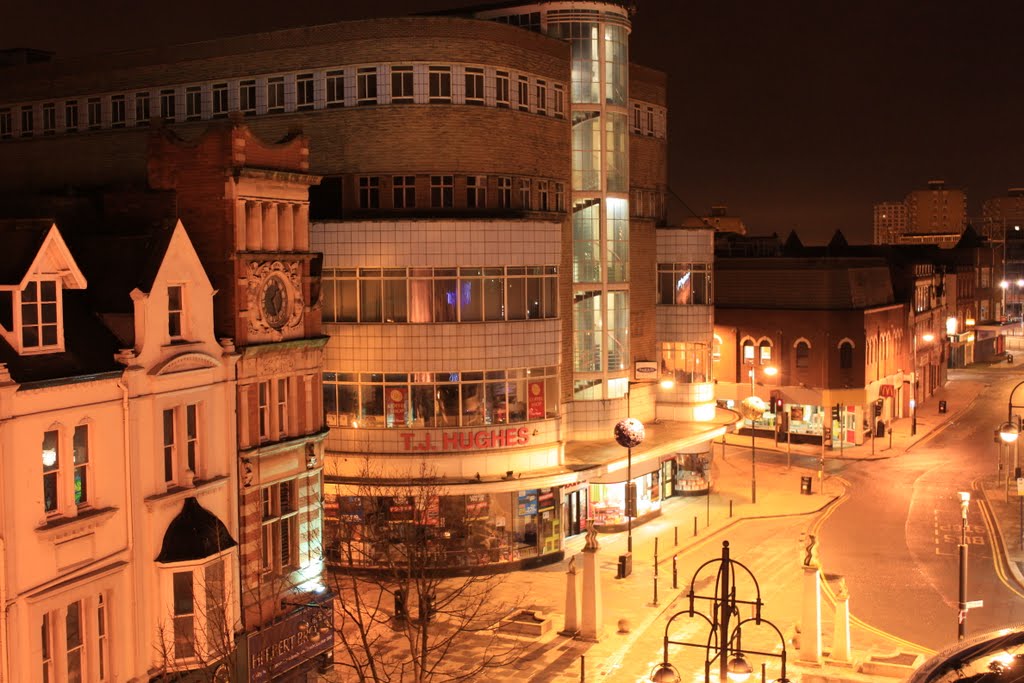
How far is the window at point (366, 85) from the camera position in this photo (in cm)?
4888

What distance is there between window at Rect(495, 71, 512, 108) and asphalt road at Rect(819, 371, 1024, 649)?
22.8 metres

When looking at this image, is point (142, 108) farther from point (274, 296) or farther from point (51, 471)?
point (51, 471)

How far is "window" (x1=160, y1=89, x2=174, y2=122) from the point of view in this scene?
176ft

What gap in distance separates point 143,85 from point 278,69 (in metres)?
8.18

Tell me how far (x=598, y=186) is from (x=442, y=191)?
29.1ft

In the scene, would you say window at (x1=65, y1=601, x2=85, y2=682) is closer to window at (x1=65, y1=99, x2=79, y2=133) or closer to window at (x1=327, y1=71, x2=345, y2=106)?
window at (x1=327, y1=71, x2=345, y2=106)

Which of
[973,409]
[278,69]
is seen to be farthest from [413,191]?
[973,409]

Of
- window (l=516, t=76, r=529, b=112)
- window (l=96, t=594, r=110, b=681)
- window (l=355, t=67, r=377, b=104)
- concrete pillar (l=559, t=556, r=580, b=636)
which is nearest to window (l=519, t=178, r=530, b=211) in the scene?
window (l=516, t=76, r=529, b=112)

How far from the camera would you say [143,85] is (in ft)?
179

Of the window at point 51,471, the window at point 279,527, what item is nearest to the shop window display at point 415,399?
the window at point 279,527

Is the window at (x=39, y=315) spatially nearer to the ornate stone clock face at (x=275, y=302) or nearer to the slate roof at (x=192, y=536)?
A: the slate roof at (x=192, y=536)

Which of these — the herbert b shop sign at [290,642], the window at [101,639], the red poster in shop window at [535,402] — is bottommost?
the herbert b shop sign at [290,642]

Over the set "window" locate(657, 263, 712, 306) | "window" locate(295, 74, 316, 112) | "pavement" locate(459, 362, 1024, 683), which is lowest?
"pavement" locate(459, 362, 1024, 683)

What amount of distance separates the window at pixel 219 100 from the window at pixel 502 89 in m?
12.0
